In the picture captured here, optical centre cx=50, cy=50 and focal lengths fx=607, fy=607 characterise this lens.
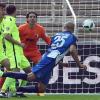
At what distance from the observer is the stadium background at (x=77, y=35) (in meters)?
14.5

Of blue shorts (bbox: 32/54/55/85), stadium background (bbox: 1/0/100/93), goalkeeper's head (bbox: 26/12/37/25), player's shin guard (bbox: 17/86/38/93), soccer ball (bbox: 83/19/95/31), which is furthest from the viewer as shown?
stadium background (bbox: 1/0/100/93)

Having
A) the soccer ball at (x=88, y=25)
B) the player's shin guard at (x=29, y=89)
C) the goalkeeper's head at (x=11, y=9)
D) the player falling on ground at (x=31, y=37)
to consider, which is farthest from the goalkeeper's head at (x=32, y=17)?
the soccer ball at (x=88, y=25)

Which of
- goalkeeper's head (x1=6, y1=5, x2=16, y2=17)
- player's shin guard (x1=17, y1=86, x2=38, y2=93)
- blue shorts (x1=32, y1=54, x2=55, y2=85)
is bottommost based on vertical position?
player's shin guard (x1=17, y1=86, x2=38, y2=93)

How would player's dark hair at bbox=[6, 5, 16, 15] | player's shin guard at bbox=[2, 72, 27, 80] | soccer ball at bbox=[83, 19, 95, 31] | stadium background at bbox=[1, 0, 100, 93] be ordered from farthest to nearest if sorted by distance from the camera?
1. stadium background at bbox=[1, 0, 100, 93]
2. soccer ball at bbox=[83, 19, 95, 31]
3. player's dark hair at bbox=[6, 5, 16, 15]
4. player's shin guard at bbox=[2, 72, 27, 80]

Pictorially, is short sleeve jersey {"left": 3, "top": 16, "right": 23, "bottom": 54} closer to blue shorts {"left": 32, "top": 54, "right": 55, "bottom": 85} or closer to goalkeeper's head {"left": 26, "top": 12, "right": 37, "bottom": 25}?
goalkeeper's head {"left": 26, "top": 12, "right": 37, "bottom": 25}

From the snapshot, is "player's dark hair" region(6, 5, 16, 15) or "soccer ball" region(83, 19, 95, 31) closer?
"player's dark hair" region(6, 5, 16, 15)

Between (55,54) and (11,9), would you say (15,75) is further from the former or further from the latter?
(11,9)

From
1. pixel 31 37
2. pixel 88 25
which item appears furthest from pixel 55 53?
pixel 88 25

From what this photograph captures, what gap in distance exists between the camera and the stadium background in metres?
14.5

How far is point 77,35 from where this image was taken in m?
15.1

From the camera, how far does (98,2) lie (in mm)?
16797

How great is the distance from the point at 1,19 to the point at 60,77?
2730 mm

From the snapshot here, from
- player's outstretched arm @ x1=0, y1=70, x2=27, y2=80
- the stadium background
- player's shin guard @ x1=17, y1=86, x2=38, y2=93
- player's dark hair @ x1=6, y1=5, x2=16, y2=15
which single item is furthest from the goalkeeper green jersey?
the stadium background

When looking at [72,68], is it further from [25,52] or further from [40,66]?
[40,66]
